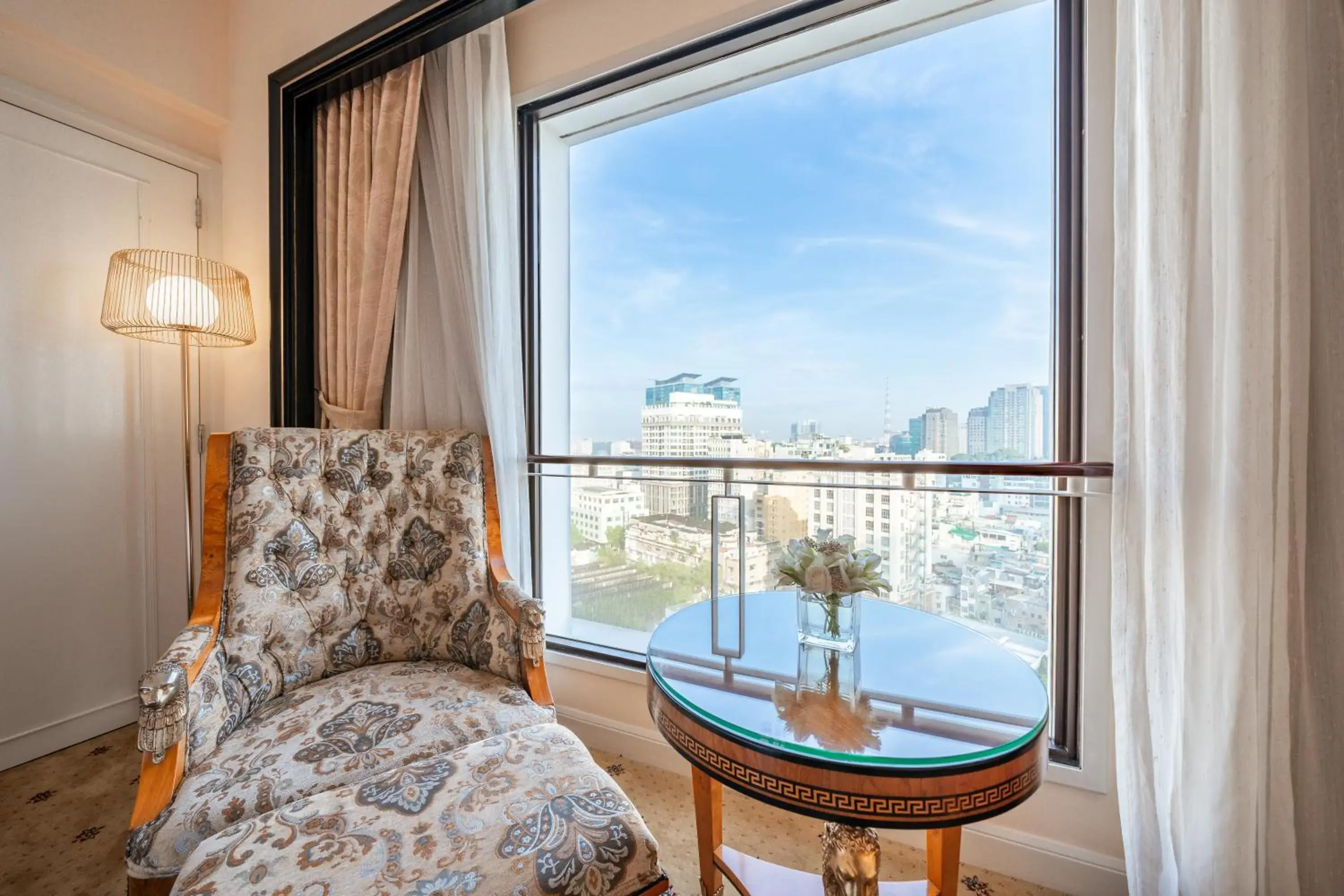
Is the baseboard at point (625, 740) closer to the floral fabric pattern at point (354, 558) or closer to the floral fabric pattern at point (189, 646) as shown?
the floral fabric pattern at point (354, 558)

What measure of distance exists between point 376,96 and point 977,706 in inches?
99.0

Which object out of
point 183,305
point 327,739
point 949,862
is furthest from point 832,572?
point 183,305

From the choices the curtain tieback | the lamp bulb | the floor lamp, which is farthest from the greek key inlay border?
the lamp bulb

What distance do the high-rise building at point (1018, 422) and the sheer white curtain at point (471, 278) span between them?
4.59ft

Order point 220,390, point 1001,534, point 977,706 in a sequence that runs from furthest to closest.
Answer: point 220,390
point 1001,534
point 977,706

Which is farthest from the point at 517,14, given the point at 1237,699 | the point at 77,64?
the point at 1237,699

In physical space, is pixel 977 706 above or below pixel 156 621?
above

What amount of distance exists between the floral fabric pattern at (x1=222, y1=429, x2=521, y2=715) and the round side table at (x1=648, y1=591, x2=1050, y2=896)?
559mm

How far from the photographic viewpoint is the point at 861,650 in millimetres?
1013

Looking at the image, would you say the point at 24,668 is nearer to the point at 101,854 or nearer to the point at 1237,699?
the point at 101,854

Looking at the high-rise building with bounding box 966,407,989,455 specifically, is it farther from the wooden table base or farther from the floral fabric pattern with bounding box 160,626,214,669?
the floral fabric pattern with bounding box 160,626,214,669

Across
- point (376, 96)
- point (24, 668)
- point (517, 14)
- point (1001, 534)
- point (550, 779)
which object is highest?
point (517, 14)

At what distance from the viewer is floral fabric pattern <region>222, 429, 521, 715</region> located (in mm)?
1265

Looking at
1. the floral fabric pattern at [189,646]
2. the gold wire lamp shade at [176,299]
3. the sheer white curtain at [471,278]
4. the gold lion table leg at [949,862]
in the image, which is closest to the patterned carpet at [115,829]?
the gold lion table leg at [949,862]
